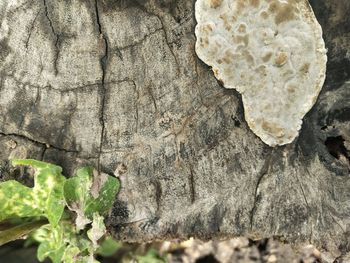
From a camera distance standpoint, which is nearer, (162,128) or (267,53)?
(267,53)

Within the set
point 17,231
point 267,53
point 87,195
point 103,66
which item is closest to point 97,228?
point 87,195

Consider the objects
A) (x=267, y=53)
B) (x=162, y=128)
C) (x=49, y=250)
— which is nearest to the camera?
(x=267, y=53)

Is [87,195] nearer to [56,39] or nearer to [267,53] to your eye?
[56,39]

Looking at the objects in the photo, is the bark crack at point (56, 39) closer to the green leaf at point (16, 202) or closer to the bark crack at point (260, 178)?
the green leaf at point (16, 202)

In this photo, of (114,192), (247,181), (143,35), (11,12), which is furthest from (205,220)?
(11,12)

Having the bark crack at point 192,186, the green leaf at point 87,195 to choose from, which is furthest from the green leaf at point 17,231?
the bark crack at point 192,186

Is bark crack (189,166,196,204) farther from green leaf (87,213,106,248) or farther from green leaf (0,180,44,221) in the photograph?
green leaf (0,180,44,221)
